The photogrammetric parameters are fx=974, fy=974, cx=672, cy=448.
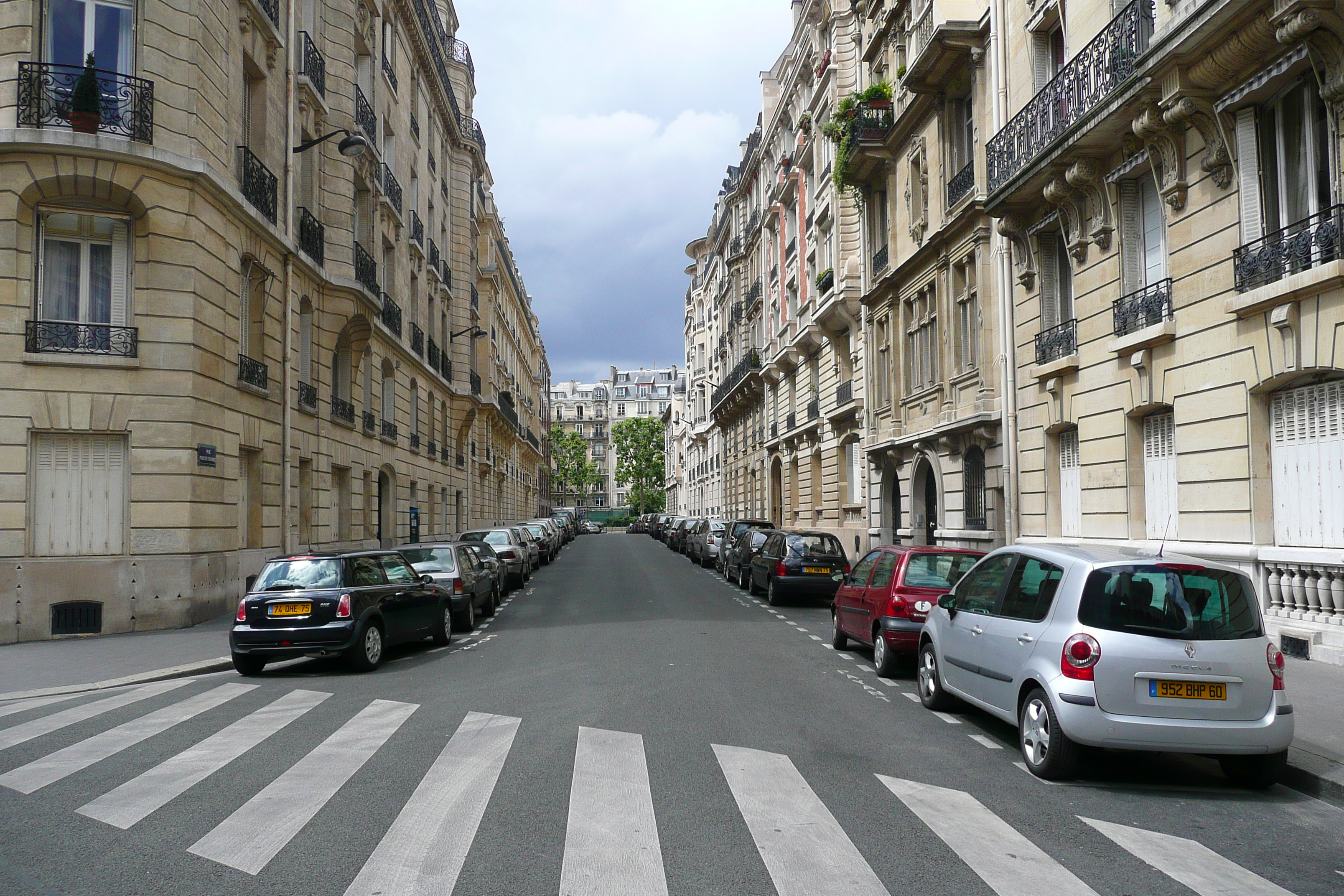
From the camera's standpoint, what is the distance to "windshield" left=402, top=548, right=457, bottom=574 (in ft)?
51.3

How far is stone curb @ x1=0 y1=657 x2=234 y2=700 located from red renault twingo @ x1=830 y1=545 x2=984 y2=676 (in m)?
7.63

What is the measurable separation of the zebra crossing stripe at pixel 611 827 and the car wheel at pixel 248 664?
5.62m

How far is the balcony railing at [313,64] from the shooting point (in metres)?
21.2

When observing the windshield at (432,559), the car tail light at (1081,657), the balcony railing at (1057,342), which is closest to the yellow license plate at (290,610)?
the windshield at (432,559)

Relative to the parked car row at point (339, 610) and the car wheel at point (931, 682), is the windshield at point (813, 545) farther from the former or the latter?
the car wheel at point (931, 682)

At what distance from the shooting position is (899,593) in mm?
10695

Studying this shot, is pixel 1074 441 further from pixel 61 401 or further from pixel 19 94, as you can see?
pixel 19 94

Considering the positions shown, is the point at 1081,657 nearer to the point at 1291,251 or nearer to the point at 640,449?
the point at 1291,251

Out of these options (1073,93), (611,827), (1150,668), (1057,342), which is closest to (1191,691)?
(1150,668)

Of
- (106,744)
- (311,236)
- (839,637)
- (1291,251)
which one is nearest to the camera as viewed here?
(106,744)

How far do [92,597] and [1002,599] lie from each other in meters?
13.1

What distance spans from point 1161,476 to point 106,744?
12.7 m

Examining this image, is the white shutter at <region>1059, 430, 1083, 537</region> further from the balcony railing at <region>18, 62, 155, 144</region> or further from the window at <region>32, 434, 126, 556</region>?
the balcony railing at <region>18, 62, 155, 144</region>

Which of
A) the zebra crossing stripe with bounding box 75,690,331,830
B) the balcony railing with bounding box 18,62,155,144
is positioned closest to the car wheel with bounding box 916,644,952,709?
the zebra crossing stripe with bounding box 75,690,331,830
